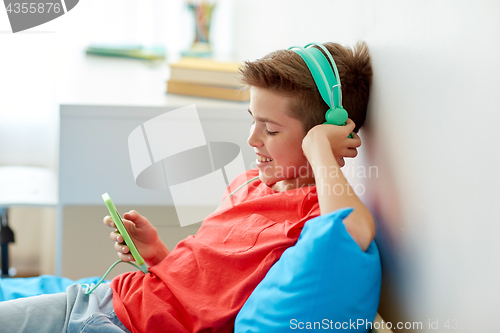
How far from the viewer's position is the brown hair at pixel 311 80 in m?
0.73

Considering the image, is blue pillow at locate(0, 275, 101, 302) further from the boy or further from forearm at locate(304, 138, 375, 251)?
forearm at locate(304, 138, 375, 251)

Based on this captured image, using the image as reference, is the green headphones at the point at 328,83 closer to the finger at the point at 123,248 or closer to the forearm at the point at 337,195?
the forearm at the point at 337,195

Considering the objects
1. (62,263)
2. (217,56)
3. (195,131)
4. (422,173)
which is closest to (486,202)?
(422,173)

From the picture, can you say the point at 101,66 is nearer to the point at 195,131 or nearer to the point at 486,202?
the point at 195,131

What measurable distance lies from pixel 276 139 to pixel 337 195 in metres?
0.19

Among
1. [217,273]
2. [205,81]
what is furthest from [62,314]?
[205,81]

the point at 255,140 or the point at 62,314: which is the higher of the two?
the point at 255,140

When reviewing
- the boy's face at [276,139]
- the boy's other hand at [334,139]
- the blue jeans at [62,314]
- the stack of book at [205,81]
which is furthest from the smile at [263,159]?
the stack of book at [205,81]

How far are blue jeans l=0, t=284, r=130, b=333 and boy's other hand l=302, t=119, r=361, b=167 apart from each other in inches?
16.6

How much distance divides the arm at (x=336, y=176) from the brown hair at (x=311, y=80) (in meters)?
0.05

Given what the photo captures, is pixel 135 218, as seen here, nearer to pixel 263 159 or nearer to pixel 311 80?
pixel 263 159

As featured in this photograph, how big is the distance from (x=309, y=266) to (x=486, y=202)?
0.21 meters

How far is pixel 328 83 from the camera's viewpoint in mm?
717

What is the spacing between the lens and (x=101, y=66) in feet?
5.90
